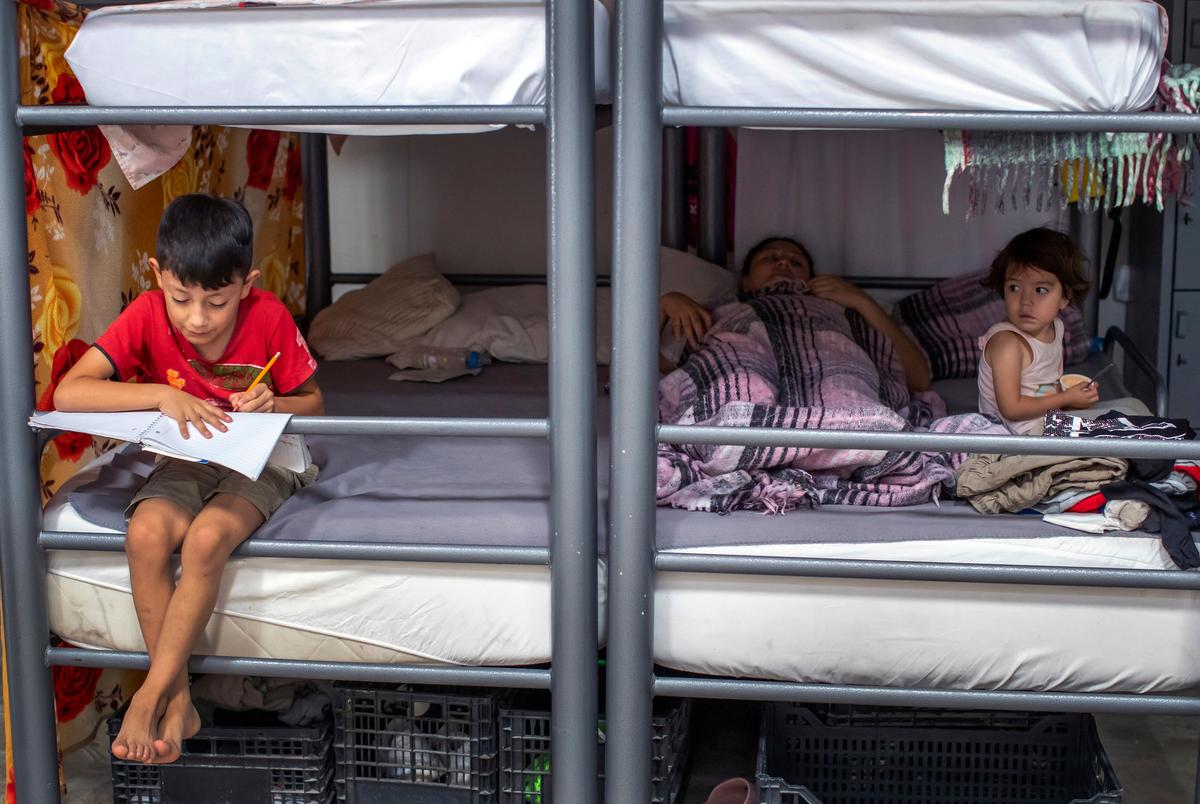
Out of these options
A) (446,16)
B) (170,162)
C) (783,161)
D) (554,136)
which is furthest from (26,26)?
(783,161)

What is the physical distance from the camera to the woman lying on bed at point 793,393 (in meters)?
Result: 1.88

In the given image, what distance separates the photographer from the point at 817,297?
271cm

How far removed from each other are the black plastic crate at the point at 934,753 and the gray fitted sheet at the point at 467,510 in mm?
393

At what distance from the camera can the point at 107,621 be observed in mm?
1819

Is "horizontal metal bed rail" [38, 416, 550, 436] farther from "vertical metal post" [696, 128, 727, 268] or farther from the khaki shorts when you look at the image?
"vertical metal post" [696, 128, 727, 268]

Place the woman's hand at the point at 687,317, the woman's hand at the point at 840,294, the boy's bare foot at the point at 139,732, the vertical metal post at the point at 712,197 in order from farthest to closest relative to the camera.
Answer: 1. the vertical metal post at the point at 712,197
2. the woman's hand at the point at 840,294
3. the woman's hand at the point at 687,317
4. the boy's bare foot at the point at 139,732

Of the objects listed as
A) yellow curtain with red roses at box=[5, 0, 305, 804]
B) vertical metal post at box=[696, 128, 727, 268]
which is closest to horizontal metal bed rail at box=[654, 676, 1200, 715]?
yellow curtain with red roses at box=[5, 0, 305, 804]

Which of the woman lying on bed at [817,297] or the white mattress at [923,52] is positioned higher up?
the white mattress at [923,52]

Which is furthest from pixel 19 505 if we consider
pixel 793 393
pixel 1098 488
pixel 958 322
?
pixel 958 322

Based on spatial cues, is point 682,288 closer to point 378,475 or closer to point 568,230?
point 378,475

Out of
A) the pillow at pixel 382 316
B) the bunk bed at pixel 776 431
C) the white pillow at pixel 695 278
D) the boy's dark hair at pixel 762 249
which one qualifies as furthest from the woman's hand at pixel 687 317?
the bunk bed at pixel 776 431

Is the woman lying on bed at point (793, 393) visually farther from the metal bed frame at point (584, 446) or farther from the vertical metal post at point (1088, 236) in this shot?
the vertical metal post at point (1088, 236)

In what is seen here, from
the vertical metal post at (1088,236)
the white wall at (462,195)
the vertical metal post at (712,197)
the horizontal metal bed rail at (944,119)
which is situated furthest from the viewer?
the white wall at (462,195)

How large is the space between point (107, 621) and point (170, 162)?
0.68m
